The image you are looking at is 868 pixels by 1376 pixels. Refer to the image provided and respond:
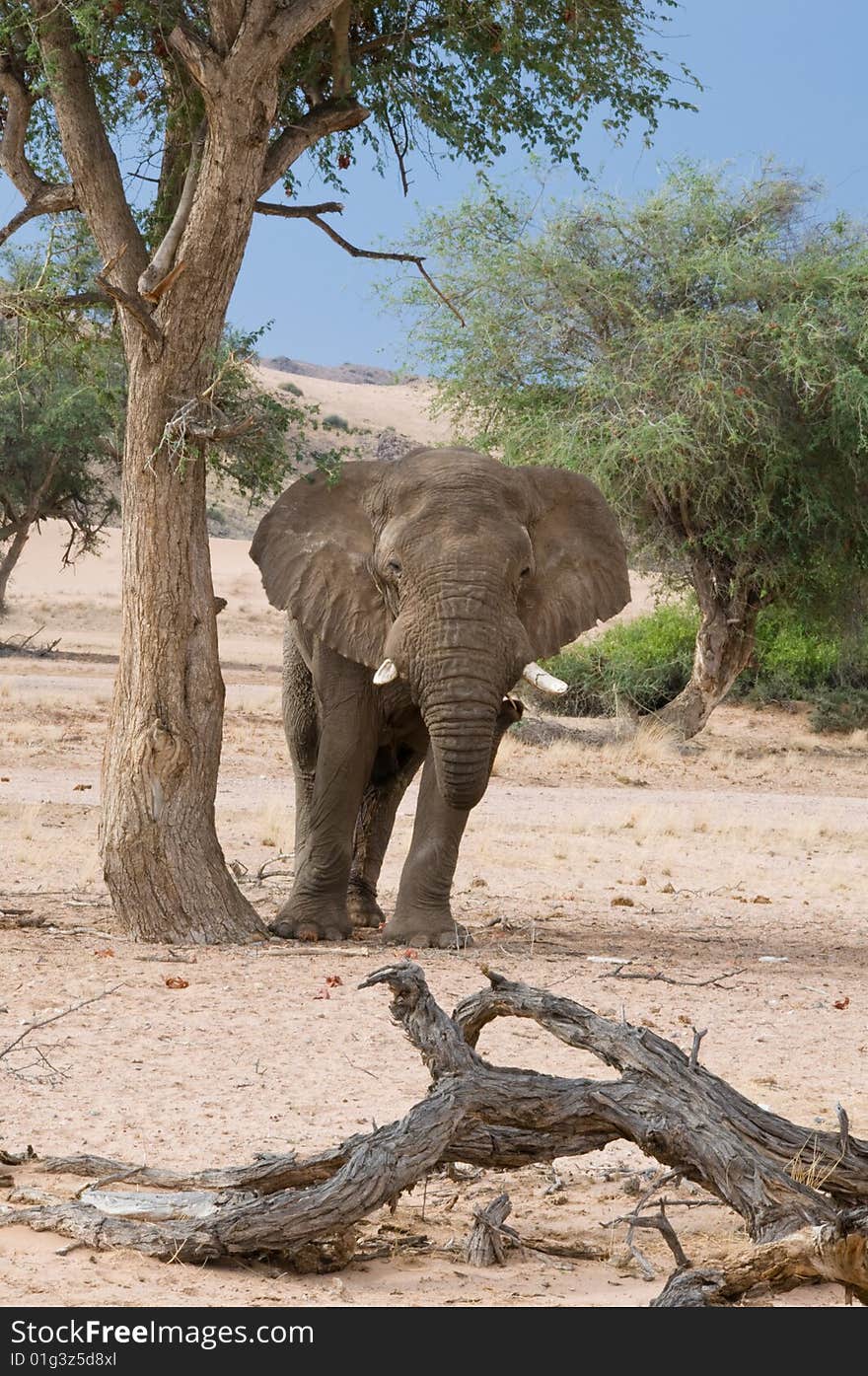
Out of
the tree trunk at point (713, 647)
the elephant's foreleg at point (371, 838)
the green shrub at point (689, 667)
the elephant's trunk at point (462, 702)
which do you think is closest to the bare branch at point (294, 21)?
the elephant's trunk at point (462, 702)

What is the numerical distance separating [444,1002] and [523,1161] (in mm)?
2846

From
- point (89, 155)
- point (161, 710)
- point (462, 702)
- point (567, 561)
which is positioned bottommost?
point (161, 710)

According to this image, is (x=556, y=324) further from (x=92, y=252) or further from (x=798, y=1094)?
(x=798, y=1094)

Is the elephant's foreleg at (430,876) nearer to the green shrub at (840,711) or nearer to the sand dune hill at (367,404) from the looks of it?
the green shrub at (840,711)

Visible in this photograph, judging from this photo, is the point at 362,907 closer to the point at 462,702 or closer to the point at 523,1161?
the point at 462,702

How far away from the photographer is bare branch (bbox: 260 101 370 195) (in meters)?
8.62

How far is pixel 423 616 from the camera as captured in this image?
8023mm

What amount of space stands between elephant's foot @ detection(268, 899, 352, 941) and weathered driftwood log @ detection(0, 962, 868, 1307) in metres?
4.33

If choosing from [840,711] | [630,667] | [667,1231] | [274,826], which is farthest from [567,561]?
[840,711]

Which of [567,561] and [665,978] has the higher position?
[567,561]

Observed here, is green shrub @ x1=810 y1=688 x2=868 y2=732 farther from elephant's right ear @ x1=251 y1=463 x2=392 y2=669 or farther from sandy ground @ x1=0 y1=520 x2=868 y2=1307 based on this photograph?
elephant's right ear @ x1=251 y1=463 x2=392 y2=669

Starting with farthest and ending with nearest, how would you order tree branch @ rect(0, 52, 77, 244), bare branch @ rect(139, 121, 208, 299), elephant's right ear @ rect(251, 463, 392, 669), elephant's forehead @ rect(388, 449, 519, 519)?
tree branch @ rect(0, 52, 77, 244) → elephant's right ear @ rect(251, 463, 392, 669) → elephant's forehead @ rect(388, 449, 519, 519) → bare branch @ rect(139, 121, 208, 299)

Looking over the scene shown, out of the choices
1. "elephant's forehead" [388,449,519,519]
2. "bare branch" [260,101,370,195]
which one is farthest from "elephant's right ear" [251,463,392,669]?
"bare branch" [260,101,370,195]

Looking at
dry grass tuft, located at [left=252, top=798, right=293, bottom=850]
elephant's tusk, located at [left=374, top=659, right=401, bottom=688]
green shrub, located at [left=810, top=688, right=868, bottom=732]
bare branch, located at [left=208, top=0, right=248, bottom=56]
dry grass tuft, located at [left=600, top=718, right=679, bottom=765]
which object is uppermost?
bare branch, located at [left=208, top=0, right=248, bottom=56]
